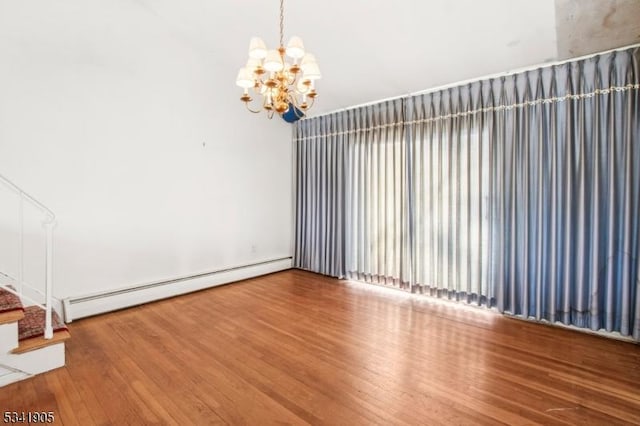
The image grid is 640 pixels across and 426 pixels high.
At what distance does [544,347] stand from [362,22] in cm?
354

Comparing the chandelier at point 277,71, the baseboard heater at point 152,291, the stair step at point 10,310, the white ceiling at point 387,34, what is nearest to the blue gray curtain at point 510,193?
the white ceiling at point 387,34

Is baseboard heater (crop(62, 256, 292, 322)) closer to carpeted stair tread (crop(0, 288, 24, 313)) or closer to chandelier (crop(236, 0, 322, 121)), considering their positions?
carpeted stair tread (crop(0, 288, 24, 313))

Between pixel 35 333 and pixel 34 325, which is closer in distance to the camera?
pixel 35 333

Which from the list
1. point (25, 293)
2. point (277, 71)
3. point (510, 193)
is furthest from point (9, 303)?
point (510, 193)

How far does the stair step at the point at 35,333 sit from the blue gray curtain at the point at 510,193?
358 centimetres

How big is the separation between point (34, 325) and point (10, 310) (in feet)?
1.18

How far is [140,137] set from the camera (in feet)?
13.1

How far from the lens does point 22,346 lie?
2.46 m

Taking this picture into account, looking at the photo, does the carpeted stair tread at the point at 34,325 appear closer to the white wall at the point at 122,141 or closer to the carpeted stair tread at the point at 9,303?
the carpeted stair tread at the point at 9,303

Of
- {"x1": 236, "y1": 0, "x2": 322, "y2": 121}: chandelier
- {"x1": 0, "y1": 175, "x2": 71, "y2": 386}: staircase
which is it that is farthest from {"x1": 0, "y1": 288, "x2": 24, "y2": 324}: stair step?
{"x1": 236, "y1": 0, "x2": 322, "y2": 121}: chandelier

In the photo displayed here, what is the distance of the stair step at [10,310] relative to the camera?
2383 mm

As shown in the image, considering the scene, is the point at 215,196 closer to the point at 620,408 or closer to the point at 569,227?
the point at 569,227

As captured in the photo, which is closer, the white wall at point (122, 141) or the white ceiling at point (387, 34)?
the white ceiling at point (387, 34)

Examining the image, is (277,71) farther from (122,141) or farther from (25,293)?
(25,293)
